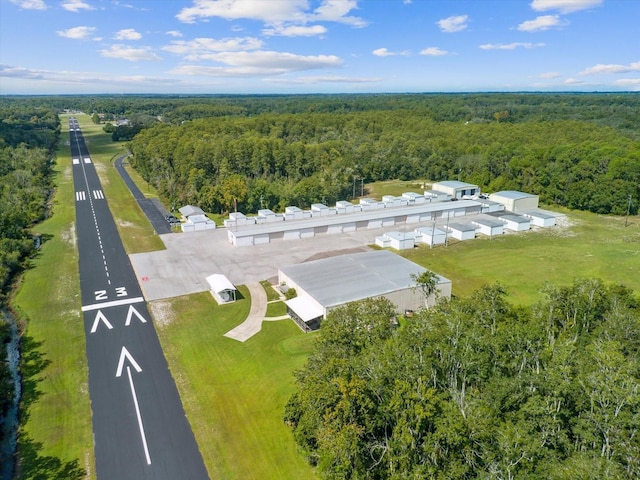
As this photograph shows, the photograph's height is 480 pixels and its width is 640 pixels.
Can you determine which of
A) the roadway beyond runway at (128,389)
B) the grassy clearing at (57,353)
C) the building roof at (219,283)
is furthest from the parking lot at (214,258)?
the grassy clearing at (57,353)

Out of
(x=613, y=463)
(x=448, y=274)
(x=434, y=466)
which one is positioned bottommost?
(x=448, y=274)

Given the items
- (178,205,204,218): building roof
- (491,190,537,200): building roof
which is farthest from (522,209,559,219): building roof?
(178,205,204,218): building roof

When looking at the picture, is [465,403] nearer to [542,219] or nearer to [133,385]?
[133,385]

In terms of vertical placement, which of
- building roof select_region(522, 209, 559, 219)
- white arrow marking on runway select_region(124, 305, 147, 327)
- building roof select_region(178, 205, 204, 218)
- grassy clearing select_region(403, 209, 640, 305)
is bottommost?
grassy clearing select_region(403, 209, 640, 305)

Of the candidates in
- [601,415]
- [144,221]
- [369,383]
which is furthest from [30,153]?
[601,415]

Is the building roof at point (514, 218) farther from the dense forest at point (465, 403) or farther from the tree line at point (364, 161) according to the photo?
the dense forest at point (465, 403)

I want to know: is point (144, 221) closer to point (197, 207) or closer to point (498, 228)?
point (197, 207)

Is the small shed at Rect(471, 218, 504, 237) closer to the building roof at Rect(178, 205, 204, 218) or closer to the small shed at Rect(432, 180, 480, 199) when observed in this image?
the small shed at Rect(432, 180, 480, 199)
